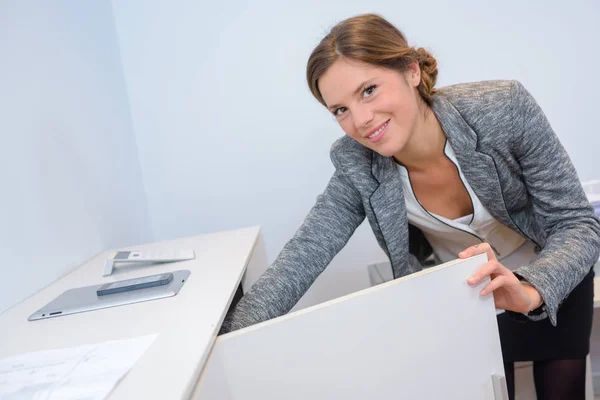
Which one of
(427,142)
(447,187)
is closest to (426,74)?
(427,142)

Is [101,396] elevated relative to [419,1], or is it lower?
lower

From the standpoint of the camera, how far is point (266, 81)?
1.69 meters

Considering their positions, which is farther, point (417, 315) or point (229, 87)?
point (229, 87)

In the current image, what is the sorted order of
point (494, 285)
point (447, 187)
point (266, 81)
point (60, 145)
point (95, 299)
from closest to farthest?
point (494, 285) < point (95, 299) < point (447, 187) < point (60, 145) < point (266, 81)

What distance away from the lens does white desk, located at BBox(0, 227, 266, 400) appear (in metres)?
0.47

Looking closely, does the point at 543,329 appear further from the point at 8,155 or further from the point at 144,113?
the point at 144,113

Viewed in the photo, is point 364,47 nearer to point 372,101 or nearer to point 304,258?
point 372,101

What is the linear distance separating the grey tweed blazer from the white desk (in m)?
0.09

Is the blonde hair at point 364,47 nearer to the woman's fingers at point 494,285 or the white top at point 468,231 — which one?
the white top at point 468,231

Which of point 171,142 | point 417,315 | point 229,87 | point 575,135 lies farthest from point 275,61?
point 417,315

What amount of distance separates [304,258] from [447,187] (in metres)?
0.36

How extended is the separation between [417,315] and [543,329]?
1.67 ft

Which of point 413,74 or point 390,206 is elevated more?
point 413,74

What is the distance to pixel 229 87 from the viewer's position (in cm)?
169
